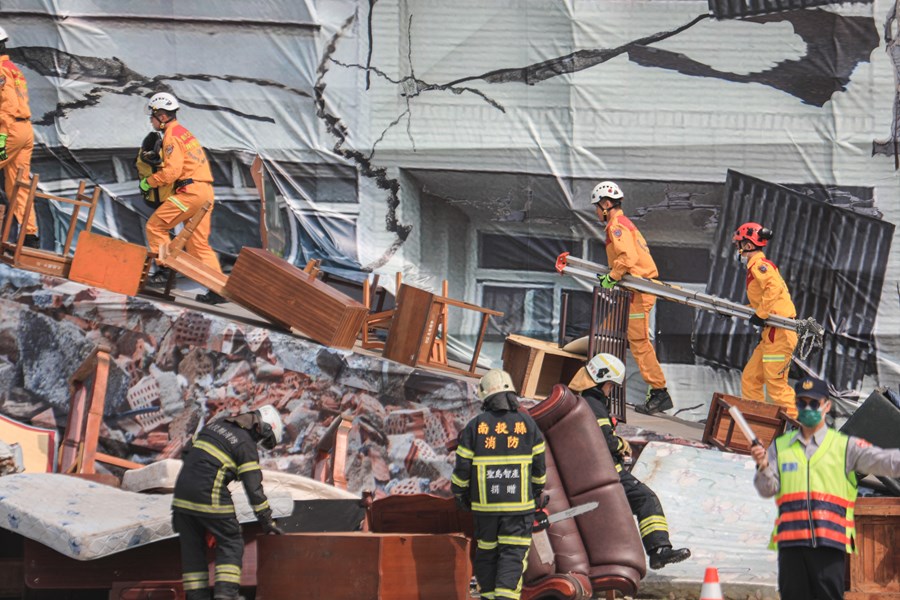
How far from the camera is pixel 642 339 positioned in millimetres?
11508

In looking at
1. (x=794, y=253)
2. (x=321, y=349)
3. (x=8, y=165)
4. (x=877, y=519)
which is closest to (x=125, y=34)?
(x=8, y=165)

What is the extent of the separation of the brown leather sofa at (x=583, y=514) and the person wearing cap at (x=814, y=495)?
62.0 inches

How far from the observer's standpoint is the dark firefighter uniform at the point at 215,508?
7.47m

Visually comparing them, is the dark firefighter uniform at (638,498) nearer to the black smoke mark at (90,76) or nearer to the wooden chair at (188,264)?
the wooden chair at (188,264)

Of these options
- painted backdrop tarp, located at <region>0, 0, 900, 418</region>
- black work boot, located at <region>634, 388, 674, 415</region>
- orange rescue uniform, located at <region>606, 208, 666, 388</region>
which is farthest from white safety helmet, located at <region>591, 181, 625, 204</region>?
black work boot, located at <region>634, 388, 674, 415</region>

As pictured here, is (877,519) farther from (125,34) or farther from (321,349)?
(125,34)

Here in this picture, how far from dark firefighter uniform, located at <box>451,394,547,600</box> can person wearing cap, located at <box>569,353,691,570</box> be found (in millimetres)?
1176

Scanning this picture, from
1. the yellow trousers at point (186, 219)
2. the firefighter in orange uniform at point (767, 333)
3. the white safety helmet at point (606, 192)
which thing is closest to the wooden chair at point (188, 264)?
the yellow trousers at point (186, 219)

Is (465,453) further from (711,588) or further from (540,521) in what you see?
(711,588)

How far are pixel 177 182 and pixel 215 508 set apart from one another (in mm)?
4857

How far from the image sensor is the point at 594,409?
8.84 m

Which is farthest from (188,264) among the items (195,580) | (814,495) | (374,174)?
(814,495)

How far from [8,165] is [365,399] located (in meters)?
4.10

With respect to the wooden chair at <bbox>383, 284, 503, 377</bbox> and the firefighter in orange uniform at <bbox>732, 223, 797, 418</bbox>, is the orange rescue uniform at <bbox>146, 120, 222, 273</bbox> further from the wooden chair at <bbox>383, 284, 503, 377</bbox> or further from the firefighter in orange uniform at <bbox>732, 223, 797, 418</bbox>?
the firefighter in orange uniform at <bbox>732, 223, 797, 418</bbox>
